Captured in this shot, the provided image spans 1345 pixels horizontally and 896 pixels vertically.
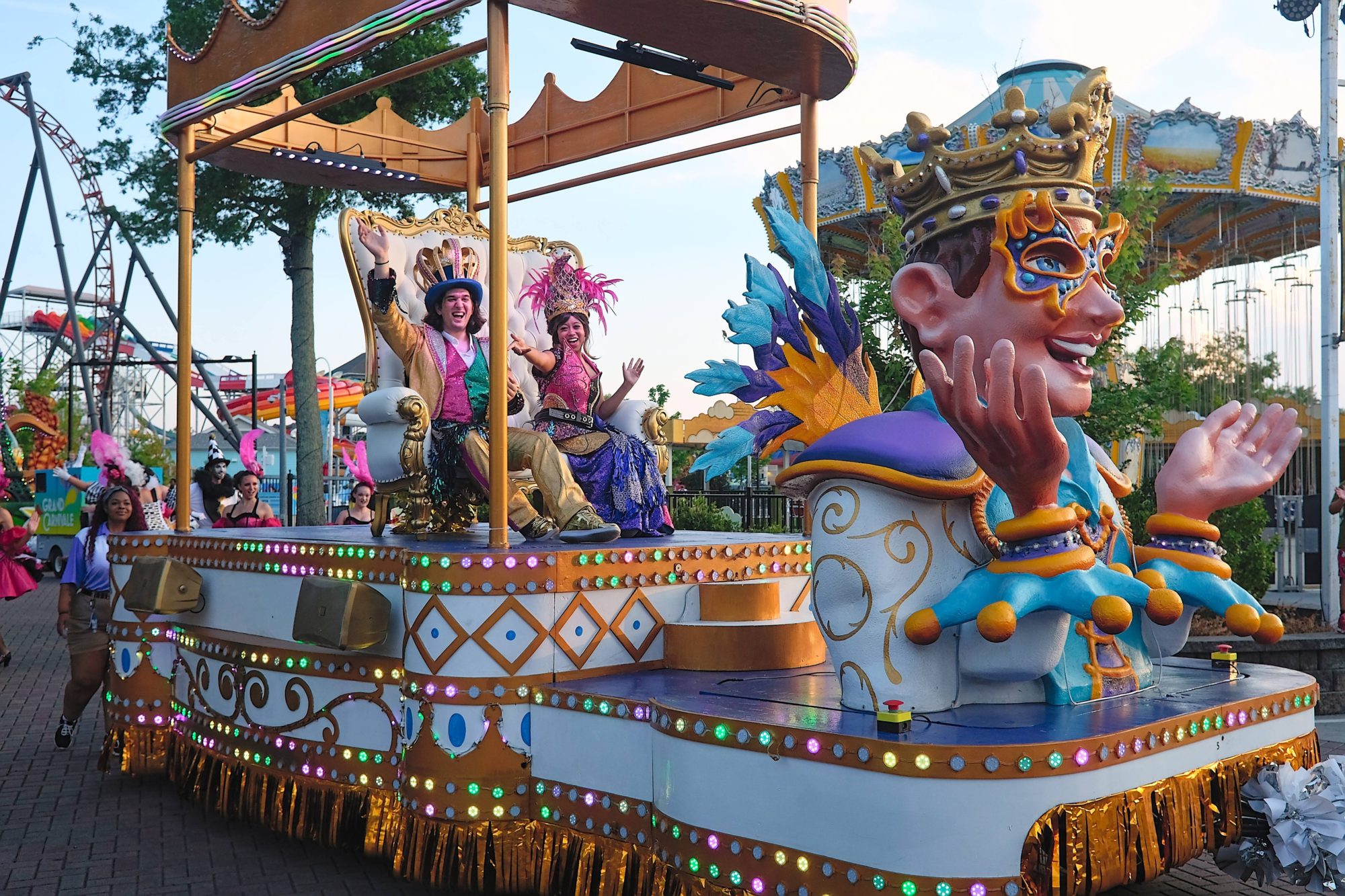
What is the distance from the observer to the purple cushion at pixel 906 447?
10.4ft

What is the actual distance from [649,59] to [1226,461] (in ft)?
9.62

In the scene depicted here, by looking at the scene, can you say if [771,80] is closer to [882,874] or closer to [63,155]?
[882,874]

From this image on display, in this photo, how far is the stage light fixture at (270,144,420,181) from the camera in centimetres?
719

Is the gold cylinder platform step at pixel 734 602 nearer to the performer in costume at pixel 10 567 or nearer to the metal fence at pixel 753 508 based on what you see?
the performer in costume at pixel 10 567

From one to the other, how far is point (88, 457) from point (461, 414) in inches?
652

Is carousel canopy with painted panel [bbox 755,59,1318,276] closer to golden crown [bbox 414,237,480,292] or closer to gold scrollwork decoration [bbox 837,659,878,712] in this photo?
golden crown [bbox 414,237,480,292]

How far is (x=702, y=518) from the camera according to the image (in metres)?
13.7

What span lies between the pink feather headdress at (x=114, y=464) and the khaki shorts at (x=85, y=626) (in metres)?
1.28

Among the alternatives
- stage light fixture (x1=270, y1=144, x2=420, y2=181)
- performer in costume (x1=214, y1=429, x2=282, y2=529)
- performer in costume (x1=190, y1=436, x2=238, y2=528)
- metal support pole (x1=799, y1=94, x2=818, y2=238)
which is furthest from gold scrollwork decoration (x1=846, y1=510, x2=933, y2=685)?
performer in costume (x1=190, y1=436, x2=238, y2=528)

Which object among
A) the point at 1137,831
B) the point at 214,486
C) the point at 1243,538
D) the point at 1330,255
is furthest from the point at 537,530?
the point at 1330,255

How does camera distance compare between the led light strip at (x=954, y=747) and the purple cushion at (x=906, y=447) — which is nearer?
the led light strip at (x=954, y=747)

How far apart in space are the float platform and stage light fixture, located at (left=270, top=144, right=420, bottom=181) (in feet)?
8.72

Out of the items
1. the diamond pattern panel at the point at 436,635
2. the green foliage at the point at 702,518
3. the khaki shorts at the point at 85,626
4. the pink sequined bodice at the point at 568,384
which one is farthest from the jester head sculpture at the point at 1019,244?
the green foliage at the point at 702,518

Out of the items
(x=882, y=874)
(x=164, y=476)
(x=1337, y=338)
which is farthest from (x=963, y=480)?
(x=164, y=476)
